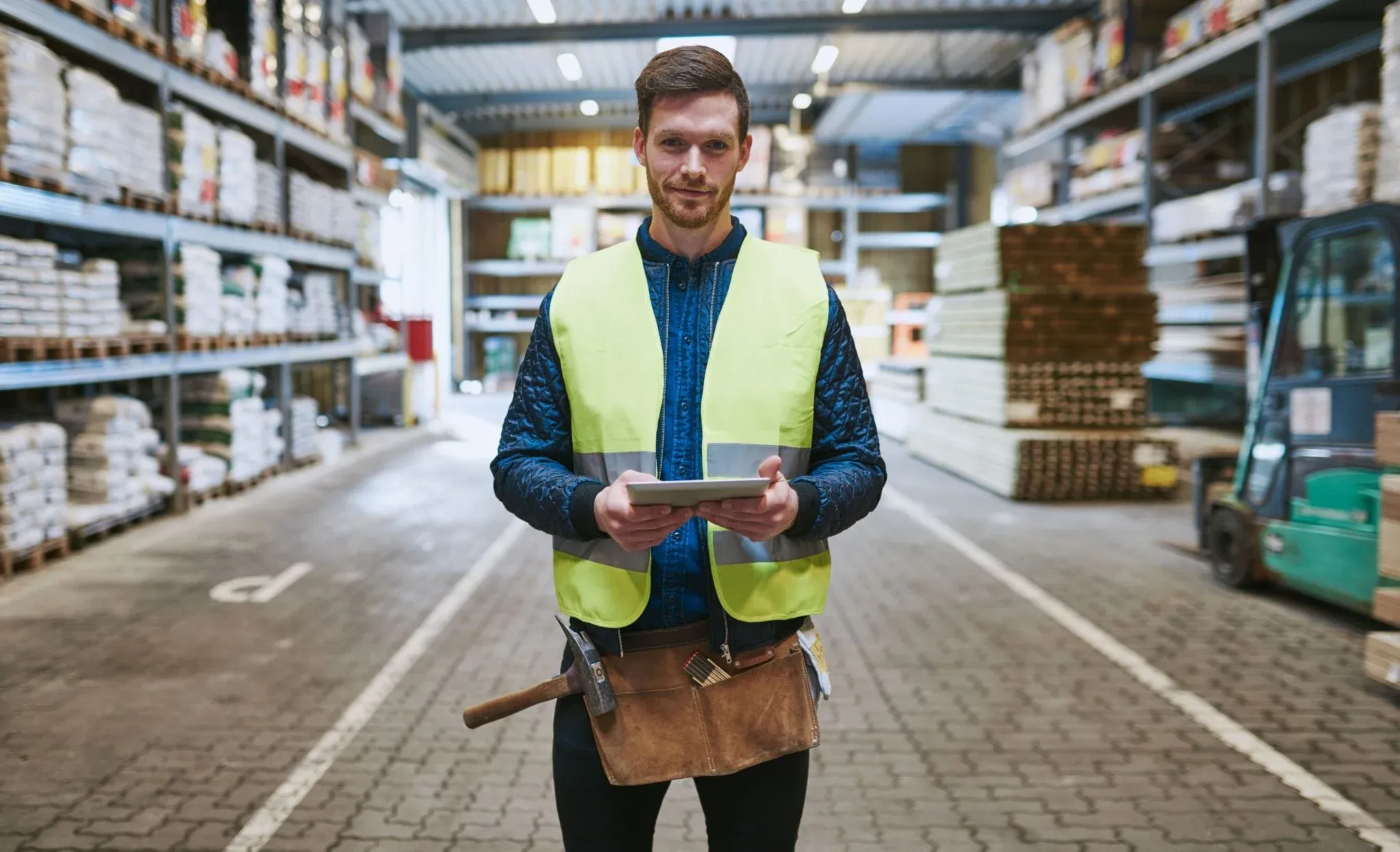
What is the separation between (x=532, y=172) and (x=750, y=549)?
2201 cm

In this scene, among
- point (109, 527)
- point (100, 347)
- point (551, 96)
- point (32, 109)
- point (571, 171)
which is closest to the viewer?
point (32, 109)

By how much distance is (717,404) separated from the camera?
184 cm

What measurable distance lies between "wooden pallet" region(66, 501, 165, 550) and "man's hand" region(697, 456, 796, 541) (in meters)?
7.11

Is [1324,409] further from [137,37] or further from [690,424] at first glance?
[137,37]

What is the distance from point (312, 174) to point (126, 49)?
673cm

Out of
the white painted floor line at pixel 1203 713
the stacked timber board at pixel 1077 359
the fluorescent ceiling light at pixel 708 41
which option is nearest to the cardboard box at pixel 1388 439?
the white painted floor line at pixel 1203 713

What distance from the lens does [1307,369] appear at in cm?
609

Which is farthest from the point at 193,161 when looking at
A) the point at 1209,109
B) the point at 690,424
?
the point at 1209,109

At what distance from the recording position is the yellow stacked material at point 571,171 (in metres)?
22.4

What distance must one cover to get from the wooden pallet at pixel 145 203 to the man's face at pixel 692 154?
7503mm

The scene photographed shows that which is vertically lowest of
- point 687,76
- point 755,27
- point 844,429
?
point 844,429

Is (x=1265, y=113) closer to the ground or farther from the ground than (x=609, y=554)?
farther from the ground

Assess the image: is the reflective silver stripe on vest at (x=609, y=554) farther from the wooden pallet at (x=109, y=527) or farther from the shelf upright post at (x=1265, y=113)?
the shelf upright post at (x=1265, y=113)

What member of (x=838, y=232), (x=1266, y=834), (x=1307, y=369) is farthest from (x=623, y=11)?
(x=1266, y=834)
